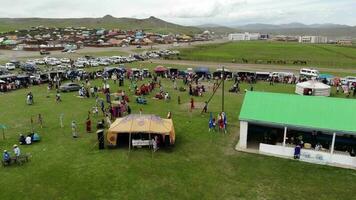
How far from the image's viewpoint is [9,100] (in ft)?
111

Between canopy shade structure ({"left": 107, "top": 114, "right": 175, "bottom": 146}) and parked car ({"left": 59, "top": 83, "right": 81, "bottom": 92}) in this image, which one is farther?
parked car ({"left": 59, "top": 83, "right": 81, "bottom": 92})

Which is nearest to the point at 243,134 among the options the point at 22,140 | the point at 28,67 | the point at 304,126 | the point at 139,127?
the point at 304,126

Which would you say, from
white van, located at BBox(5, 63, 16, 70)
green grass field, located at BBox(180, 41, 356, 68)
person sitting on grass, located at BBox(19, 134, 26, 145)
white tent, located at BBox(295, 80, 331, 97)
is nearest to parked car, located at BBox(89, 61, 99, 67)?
white van, located at BBox(5, 63, 16, 70)

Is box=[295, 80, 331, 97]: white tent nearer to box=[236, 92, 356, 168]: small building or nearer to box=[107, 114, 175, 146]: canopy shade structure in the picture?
box=[236, 92, 356, 168]: small building

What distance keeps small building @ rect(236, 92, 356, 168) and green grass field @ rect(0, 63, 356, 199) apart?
82 cm

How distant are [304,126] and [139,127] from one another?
9704 mm

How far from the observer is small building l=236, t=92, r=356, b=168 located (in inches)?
768

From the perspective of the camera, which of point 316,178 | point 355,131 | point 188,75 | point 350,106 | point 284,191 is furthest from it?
point 188,75

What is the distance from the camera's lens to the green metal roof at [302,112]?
64.6ft

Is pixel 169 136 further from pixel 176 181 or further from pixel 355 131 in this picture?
pixel 355 131

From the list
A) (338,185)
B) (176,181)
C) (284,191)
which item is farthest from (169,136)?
(338,185)

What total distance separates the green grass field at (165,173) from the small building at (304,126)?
0.82 meters

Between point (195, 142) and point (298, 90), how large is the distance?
780 inches

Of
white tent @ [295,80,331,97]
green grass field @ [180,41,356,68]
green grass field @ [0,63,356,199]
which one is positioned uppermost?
green grass field @ [180,41,356,68]
